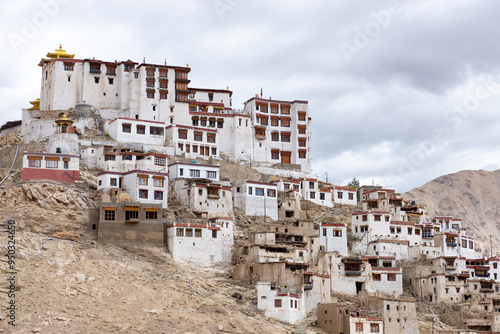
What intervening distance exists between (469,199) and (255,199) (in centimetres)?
9392

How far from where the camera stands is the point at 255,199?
8681cm

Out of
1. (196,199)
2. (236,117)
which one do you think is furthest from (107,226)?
(236,117)

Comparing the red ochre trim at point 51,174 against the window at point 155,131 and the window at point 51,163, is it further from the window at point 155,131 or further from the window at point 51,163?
the window at point 155,131

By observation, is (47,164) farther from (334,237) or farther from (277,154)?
(277,154)

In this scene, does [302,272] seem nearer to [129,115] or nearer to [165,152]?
[165,152]


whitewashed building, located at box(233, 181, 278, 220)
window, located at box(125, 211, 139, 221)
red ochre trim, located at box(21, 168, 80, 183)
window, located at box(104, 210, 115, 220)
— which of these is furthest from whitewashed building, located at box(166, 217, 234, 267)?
red ochre trim, located at box(21, 168, 80, 183)

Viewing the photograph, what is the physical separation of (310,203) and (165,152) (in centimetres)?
1640

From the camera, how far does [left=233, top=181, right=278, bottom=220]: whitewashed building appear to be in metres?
86.1

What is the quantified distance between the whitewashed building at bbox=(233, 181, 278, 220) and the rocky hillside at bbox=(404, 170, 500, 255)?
74.0 meters

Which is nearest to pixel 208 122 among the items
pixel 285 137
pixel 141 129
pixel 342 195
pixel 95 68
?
pixel 285 137

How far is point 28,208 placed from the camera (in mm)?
73312

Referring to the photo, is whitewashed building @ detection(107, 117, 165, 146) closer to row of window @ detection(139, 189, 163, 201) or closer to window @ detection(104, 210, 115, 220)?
row of window @ detection(139, 189, 163, 201)

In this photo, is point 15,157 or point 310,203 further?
point 310,203

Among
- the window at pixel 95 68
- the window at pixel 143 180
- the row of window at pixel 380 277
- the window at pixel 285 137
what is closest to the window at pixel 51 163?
the window at pixel 143 180
